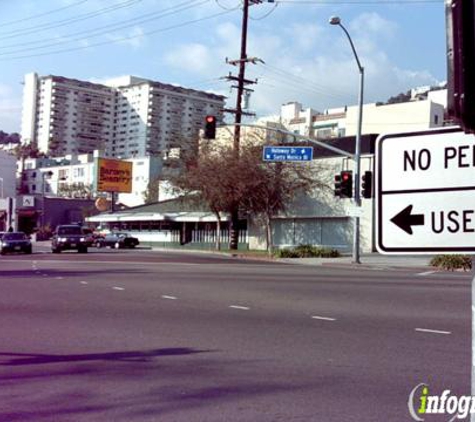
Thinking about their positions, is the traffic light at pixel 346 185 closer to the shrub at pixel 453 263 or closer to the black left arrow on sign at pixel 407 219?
the shrub at pixel 453 263

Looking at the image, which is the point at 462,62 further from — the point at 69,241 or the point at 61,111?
the point at 61,111

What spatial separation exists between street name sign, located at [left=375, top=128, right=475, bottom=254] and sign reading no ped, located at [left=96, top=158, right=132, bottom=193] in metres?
84.8

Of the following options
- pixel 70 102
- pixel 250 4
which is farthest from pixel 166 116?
pixel 250 4

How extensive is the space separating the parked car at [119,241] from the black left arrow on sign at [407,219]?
53.3 metres

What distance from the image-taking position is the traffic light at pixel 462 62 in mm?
2125

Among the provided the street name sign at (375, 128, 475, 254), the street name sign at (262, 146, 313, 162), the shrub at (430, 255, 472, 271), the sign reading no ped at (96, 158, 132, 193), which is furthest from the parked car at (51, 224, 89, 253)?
the sign reading no ped at (96, 158, 132, 193)

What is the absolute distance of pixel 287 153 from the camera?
106 feet

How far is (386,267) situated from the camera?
99.1ft

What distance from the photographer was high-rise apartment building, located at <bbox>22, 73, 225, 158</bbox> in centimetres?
14150

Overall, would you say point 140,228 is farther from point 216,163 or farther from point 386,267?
point 386,267

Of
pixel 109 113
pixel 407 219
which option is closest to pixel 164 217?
pixel 407 219

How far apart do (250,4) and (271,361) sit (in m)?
43.9

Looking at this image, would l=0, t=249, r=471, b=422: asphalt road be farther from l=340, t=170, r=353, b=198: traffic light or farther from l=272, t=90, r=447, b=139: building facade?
l=272, t=90, r=447, b=139: building facade

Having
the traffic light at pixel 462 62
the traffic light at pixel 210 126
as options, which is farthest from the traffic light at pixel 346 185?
the traffic light at pixel 462 62
